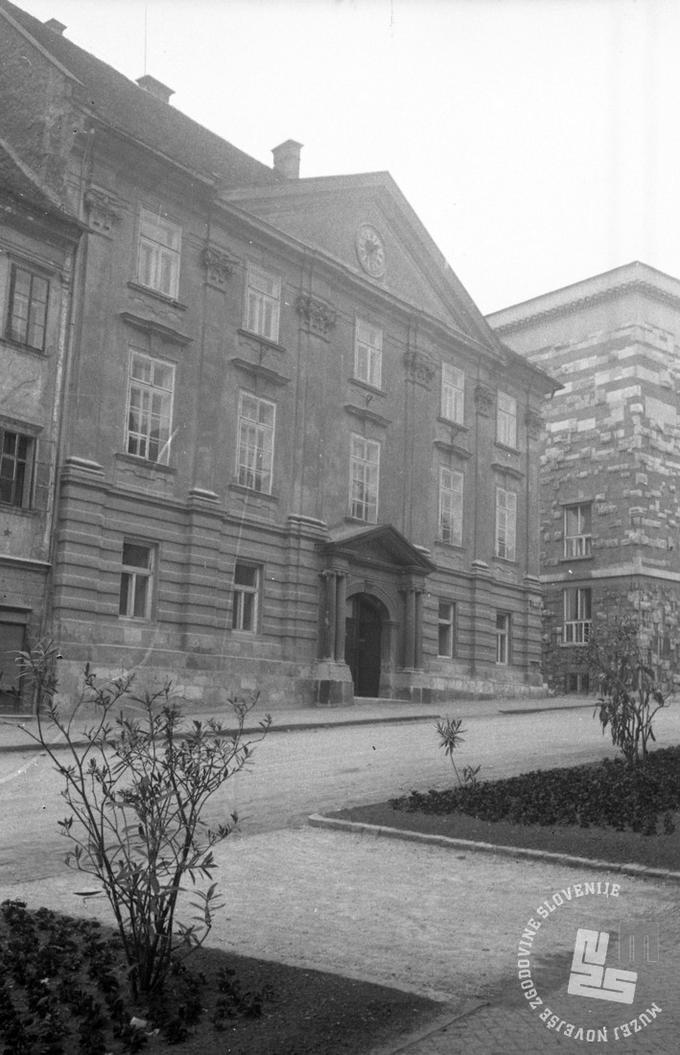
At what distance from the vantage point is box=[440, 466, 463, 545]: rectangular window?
34.2 meters

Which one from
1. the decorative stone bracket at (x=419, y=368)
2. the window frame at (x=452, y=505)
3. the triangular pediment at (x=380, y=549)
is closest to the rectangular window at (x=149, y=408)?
the triangular pediment at (x=380, y=549)

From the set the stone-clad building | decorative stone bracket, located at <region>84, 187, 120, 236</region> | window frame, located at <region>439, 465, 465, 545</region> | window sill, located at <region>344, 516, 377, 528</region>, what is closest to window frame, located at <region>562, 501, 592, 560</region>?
the stone-clad building

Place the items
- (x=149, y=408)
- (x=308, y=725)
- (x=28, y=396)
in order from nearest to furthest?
(x=308, y=725) < (x=28, y=396) < (x=149, y=408)

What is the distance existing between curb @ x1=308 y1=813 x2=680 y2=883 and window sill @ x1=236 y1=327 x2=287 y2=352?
1877 cm

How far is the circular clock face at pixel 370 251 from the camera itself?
32.2m

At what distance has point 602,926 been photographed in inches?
281

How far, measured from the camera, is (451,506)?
34.6 meters

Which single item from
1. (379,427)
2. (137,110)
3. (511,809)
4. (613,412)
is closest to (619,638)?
(511,809)

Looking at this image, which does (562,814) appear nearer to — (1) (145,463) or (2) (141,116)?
(1) (145,463)

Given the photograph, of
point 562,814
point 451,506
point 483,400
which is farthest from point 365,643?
point 562,814

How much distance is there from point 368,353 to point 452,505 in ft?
18.9

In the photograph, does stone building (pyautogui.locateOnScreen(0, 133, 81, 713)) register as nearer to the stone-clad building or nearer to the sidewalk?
the stone-clad building

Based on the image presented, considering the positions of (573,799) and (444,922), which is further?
(573,799)

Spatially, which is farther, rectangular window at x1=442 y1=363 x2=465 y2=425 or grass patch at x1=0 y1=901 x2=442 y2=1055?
rectangular window at x1=442 y1=363 x2=465 y2=425
